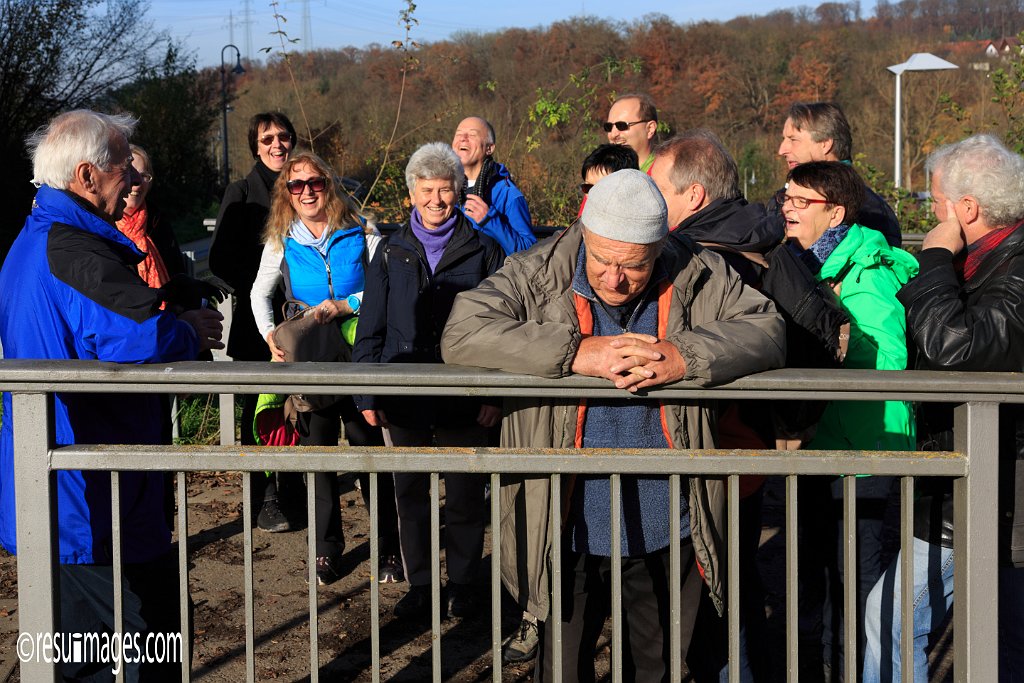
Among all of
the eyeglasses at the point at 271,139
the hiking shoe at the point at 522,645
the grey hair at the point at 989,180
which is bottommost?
the hiking shoe at the point at 522,645

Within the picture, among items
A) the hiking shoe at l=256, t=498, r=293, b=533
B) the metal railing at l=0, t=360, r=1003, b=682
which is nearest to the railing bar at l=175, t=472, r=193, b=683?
the metal railing at l=0, t=360, r=1003, b=682

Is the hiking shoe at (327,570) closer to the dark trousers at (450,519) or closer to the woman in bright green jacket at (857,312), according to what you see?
the dark trousers at (450,519)

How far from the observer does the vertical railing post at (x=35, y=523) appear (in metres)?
2.63

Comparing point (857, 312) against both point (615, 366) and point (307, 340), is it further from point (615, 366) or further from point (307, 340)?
point (307, 340)

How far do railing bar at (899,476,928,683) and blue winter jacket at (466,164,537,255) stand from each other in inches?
101

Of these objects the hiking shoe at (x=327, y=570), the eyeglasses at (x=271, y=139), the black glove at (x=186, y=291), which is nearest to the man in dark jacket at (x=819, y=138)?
the black glove at (x=186, y=291)

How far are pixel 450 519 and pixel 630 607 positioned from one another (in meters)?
1.61

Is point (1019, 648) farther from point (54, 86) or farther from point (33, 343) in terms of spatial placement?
point (54, 86)

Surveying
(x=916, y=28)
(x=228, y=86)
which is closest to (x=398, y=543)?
(x=228, y=86)

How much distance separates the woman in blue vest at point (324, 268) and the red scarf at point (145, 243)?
489 mm

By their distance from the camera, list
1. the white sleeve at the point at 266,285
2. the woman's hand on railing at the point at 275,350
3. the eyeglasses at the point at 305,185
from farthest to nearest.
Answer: the white sleeve at the point at 266,285, the eyeglasses at the point at 305,185, the woman's hand on railing at the point at 275,350

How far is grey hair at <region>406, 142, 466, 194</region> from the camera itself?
4.55 m

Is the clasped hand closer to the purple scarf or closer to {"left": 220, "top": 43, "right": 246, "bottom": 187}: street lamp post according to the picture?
the purple scarf

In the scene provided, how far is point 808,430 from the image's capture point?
3.19 meters
